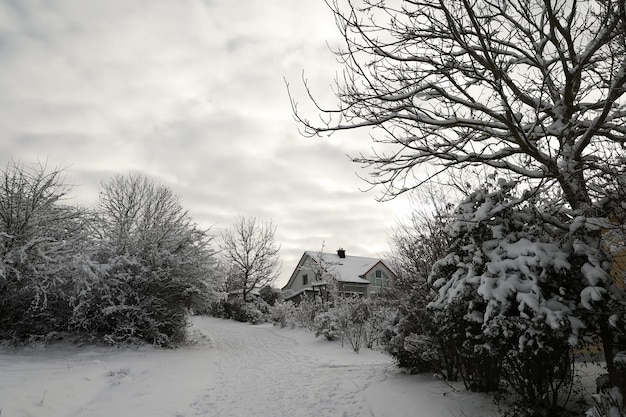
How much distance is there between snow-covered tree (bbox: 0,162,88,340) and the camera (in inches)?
361

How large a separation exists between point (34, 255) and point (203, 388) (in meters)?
5.50

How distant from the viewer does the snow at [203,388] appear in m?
5.72

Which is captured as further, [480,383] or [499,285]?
[480,383]

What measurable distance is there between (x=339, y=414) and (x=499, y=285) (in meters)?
3.49

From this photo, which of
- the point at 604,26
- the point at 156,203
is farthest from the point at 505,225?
the point at 156,203

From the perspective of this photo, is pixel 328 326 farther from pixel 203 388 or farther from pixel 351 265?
pixel 351 265

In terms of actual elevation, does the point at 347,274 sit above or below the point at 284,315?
above

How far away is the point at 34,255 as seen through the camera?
9383 millimetres

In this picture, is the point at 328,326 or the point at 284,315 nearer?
the point at 328,326

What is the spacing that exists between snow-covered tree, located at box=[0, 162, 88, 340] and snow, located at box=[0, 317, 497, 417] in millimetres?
911

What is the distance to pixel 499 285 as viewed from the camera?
4.14 meters

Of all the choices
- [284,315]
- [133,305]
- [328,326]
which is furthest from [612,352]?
[284,315]

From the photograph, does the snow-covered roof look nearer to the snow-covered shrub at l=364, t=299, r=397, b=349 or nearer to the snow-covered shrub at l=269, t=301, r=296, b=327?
the snow-covered shrub at l=269, t=301, r=296, b=327

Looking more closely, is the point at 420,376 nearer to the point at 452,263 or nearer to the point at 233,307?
the point at 452,263
